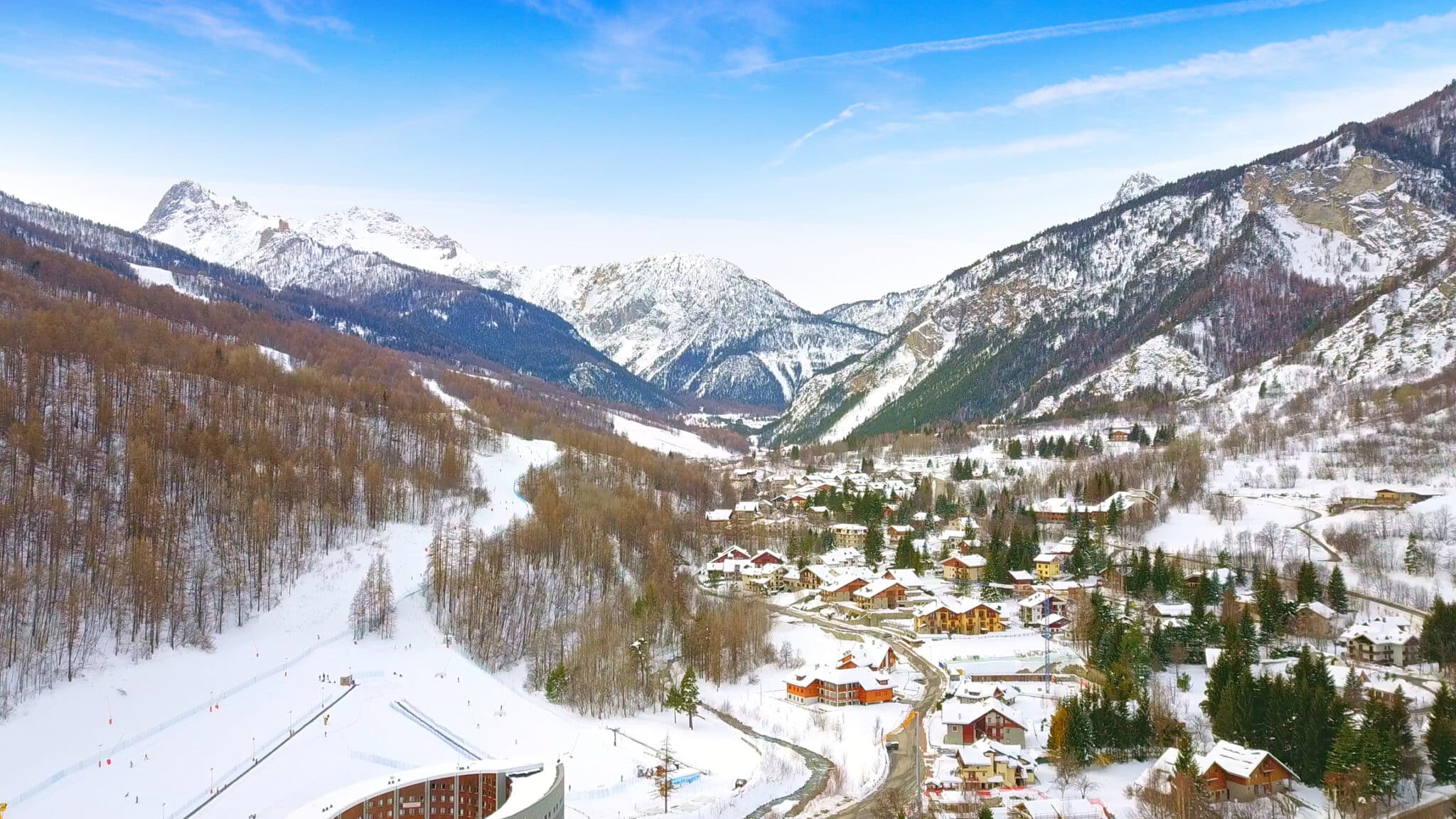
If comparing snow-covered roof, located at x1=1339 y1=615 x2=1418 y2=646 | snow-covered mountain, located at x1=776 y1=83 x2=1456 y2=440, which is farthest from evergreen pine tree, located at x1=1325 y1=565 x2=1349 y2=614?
snow-covered mountain, located at x1=776 y1=83 x2=1456 y2=440

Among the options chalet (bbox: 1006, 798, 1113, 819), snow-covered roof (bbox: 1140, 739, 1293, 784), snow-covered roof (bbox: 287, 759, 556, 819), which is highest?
snow-covered roof (bbox: 1140, 739, 1293, 784)

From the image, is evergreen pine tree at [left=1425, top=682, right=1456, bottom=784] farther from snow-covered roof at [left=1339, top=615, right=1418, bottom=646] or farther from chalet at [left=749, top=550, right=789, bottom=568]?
chalet at [left=749, top=550, right=789, bottom=568]

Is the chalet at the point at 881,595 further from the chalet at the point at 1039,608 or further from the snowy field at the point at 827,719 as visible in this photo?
the snowy field at the point at 827,719

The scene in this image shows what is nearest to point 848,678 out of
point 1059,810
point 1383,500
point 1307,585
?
point 1059,810

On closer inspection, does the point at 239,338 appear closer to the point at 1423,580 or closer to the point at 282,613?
the point at 282,613

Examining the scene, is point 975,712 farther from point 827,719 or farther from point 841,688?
point 841,688
